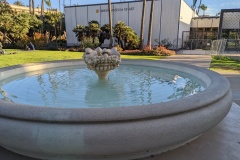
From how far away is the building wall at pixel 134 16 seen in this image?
1058 inches

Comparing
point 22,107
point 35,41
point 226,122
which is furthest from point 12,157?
point 35,41

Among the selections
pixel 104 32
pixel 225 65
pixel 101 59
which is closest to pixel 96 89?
pixel 101 59

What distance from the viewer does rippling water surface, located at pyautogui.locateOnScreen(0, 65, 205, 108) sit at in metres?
3.89

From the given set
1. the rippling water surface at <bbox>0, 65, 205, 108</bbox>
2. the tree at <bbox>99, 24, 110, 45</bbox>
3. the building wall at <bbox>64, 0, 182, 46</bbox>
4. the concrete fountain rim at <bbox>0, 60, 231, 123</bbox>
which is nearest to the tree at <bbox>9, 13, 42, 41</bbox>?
the building wall at <bbox>64, 0, 182, 46</bbox>

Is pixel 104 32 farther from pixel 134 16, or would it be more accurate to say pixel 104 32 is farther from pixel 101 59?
pixel 101 59

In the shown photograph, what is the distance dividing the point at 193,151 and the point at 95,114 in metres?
1.66

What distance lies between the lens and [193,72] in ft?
19.2

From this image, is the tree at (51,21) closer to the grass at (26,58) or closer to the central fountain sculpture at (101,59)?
the grass at (26,58)

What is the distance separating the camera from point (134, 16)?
29.2 m

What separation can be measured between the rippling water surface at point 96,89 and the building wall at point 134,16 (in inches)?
865

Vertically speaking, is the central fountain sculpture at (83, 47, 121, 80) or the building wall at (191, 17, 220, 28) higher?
the building wall at (191, 17, 220, 28)

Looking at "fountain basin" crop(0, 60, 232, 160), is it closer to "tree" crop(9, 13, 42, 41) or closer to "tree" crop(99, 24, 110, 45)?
"tree" crop(99, 24, 110, 45)

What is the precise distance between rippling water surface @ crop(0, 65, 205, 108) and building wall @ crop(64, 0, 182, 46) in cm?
2196

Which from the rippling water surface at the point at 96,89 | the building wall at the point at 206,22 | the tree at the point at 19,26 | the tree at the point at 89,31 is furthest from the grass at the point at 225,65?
the tree at the point at 19,26
